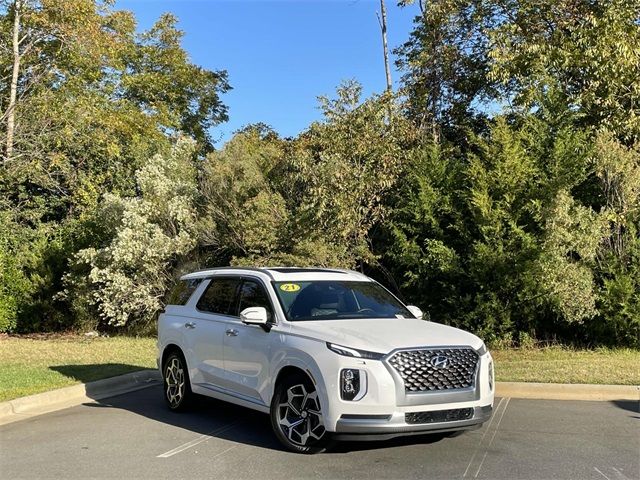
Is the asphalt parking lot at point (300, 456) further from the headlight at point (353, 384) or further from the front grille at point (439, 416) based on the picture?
the headlight at point (353, 384)

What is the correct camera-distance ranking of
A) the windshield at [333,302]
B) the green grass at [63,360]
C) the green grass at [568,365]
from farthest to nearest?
1. the green grass at [63,360]
2. the green grass at [568,365]
3. the windshield at [333,302]

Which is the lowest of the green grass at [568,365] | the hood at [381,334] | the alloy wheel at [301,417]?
the green grass at [568,365]

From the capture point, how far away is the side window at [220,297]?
7.72 metres

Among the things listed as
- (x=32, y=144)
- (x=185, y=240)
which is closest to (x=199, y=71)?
(x=32, y=144)

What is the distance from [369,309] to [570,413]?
2.91 metres

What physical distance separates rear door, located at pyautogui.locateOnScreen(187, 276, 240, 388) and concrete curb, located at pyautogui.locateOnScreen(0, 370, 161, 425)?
7.65 feet

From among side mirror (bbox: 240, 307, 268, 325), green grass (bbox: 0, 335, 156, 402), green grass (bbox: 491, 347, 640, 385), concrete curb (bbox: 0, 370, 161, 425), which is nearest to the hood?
side mirror (bbox: 240, 307, 268, 325)

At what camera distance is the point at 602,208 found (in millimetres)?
12844

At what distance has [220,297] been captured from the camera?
26.3ft

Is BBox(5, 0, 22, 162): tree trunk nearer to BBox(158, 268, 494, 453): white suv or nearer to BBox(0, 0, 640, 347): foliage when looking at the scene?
BBox(0, 0, 640, 347): foliage

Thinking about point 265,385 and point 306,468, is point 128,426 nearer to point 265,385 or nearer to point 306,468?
point 265,385

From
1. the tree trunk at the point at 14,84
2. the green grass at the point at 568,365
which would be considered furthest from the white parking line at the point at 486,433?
the tree trunk at the point at 14,84

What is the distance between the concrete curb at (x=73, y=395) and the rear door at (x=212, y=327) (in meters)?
2.33

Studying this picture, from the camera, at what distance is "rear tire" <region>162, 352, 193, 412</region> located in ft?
26.7
